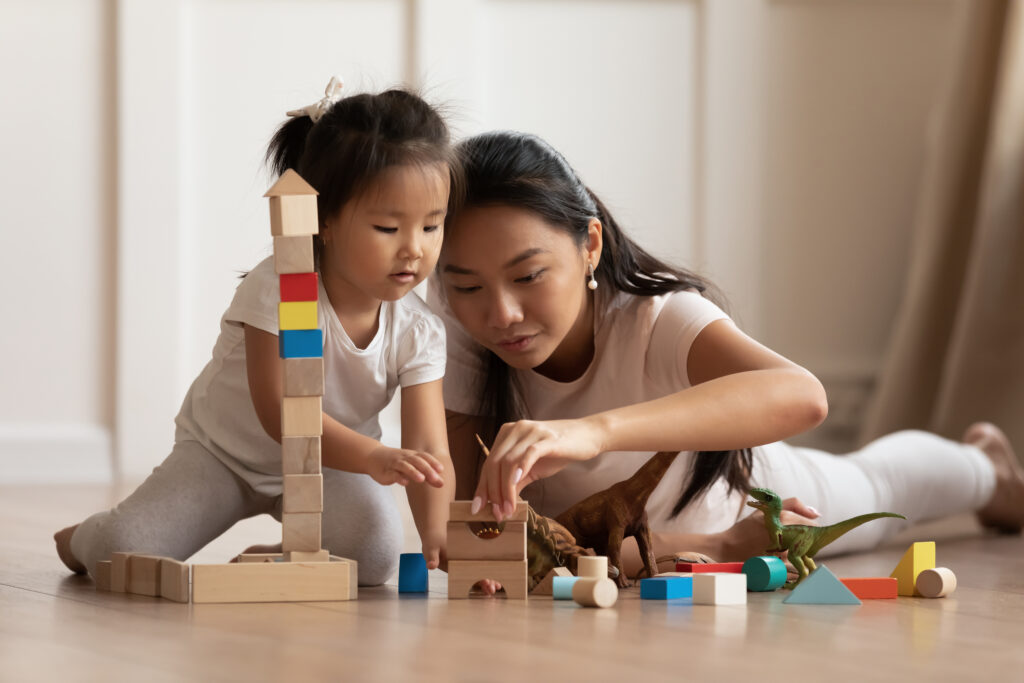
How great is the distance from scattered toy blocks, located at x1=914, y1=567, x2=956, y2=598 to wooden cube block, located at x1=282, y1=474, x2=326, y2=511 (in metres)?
0.60

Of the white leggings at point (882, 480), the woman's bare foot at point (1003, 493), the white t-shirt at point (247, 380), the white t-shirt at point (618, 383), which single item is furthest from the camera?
the woman's bare foot at point (1003, 493)

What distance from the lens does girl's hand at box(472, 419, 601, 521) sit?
1.04m

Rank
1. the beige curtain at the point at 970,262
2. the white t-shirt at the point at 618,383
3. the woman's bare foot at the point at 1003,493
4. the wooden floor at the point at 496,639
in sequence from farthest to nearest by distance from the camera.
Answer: the beige curtain at the point at 970,262, the woman's bare foot at the point at 1003,493, the white t-shirt at the point at 618,383, the wooden floor at the point at 496,639

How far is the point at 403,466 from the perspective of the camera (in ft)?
3.56

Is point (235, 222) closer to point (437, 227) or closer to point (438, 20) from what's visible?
point (438, 20)

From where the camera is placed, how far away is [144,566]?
116 cm

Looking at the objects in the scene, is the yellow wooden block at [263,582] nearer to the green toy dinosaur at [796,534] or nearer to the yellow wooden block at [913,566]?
the green toy dinosaur at [796,534]

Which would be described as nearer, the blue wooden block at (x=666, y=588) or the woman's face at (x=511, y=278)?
the blue wooden block at (x=666, y=588)

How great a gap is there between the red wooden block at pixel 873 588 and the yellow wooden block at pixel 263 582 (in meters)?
0.50

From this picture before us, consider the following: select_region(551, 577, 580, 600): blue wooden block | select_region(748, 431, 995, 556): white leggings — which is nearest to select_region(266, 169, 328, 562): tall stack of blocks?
select_region(551, 577, 580, 600): blue wooden block

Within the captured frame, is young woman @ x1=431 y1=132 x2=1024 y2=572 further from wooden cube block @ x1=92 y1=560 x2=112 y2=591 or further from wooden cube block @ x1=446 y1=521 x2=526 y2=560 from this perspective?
wooden cube block @ x1=92 y1=560 x2=112 y2=591

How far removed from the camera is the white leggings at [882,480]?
1.74 metres

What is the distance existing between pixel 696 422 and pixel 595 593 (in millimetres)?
197

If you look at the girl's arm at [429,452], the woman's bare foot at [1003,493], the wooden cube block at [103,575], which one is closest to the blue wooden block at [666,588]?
the girl's arm at [429,452]
